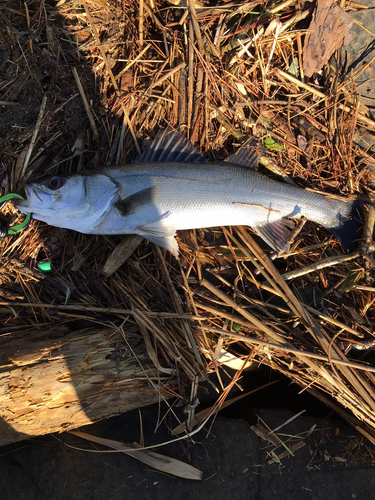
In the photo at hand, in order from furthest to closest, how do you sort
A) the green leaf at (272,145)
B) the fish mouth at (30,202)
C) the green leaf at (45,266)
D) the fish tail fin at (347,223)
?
the green leaf at (272,145) < the fish tail fin at (347,223) < the green leaf at (45,266) < the fish mouth at (30,202)

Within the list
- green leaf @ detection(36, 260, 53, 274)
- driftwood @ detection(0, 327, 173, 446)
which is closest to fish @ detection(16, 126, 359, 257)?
green leaf @ detection(36, 260, 53, 274)

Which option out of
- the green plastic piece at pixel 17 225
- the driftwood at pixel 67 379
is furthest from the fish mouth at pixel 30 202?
the driftwood at pixel 67 379

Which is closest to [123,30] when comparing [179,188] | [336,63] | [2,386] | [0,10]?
[0,10]

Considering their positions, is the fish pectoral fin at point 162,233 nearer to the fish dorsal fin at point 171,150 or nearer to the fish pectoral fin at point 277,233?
the fish dorsal fin at point 171,150

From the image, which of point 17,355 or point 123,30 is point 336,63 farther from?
point 17,355

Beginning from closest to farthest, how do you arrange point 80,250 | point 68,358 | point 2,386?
point 2,386, point 68,358, point 80,250

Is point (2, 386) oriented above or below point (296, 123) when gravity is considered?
below

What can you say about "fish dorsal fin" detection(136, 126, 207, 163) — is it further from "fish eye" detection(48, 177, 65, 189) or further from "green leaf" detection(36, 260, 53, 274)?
"green leaf" detection(36, 260, 53, 274)
